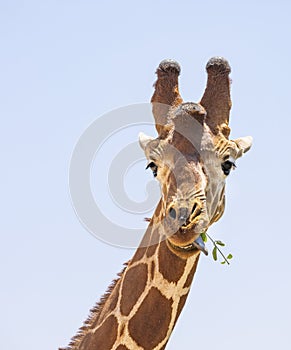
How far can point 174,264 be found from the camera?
5965 mm

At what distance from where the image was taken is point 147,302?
6012 millimetres

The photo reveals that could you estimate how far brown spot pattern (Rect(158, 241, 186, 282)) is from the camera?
594 centimetres

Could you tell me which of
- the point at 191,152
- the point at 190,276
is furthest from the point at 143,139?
the point at 190,276

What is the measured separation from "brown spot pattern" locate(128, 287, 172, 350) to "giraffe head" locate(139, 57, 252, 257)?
453mm

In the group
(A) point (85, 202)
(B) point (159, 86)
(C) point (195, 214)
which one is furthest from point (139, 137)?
(C) point (195, 214)

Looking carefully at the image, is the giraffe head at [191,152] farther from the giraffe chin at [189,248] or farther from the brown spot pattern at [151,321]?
the brown spot pattern at [151,321]

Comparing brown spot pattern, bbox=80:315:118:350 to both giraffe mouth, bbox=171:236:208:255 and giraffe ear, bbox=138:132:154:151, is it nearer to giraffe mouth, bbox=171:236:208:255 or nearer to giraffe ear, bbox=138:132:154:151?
giraffe mouth, bbox=171:236:208:255

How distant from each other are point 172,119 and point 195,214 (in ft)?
3.43

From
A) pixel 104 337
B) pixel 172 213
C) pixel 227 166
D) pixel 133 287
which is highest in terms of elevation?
pixel 227 166

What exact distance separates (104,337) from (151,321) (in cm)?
49

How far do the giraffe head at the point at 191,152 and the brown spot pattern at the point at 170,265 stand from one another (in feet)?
0.57

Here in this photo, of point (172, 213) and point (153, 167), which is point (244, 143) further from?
point (172, 213)

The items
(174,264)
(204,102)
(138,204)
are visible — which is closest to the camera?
(174,264)

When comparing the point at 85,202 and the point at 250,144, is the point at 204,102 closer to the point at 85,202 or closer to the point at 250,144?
the point at 250,144
